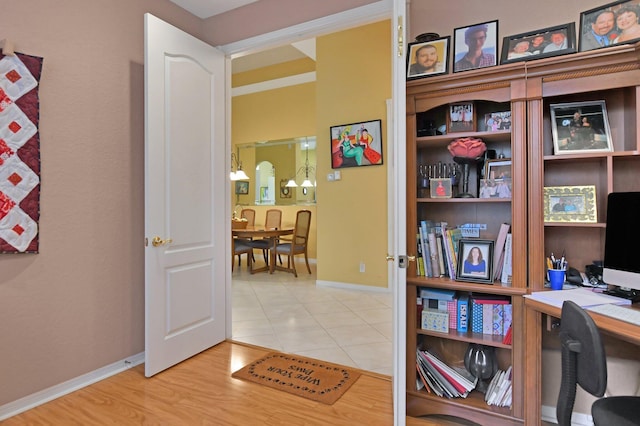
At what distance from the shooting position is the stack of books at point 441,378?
1952mm

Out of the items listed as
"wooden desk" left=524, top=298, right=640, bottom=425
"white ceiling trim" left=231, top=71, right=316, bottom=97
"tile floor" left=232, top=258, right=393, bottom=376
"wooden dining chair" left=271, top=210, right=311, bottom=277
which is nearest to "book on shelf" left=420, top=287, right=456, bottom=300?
"wooden desk" left=524, top=298, right=640, bottom=425

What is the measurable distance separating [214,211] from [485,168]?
2.06m

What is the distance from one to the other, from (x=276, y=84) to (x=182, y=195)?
5123mm

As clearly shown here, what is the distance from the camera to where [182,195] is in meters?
2.62

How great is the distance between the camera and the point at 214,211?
2938 millimetres

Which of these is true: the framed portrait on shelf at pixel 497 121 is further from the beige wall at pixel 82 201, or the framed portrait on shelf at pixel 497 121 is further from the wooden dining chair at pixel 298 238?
the wooden dining chair at pixel 298 238

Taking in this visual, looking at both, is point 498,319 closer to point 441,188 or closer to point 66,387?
point 441,188

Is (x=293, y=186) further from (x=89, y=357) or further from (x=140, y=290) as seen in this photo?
(x=89, y=357)

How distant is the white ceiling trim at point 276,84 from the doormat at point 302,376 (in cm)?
545

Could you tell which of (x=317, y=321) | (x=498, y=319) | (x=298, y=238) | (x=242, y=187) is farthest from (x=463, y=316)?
(x=242, y=187)

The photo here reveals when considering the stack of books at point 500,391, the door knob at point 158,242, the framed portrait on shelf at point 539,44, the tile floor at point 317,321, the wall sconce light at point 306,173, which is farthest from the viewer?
the wall sconce light at point 306,173

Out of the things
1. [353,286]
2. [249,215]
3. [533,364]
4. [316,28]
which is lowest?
[353,286]

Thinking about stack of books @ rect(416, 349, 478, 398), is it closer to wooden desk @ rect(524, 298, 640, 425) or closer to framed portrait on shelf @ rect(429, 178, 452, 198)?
wooden desk @ rect(524, 298, 640, 425)

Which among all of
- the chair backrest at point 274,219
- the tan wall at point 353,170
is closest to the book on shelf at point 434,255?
the tan wall at point 353,170
